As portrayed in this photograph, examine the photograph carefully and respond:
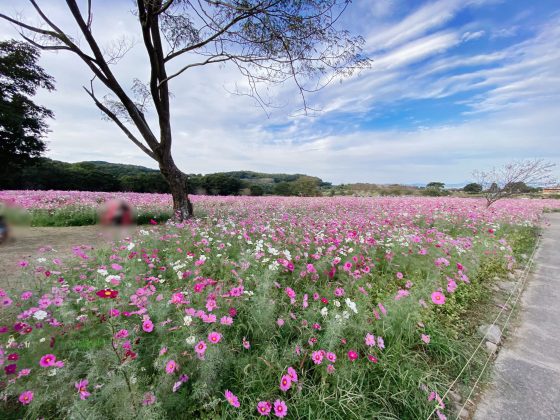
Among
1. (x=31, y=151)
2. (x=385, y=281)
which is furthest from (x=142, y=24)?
(x=31, y=151)

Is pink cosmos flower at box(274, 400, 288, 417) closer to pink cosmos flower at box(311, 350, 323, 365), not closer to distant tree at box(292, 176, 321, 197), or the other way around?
pink cosmos flower at box(311, 350, 323, 365)

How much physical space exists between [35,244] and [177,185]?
313 centimetres

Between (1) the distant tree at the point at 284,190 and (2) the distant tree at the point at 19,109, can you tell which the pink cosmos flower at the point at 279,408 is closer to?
(1) the distant tree at the point at 284,190

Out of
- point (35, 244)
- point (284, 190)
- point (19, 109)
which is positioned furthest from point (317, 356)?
point (19, 109)

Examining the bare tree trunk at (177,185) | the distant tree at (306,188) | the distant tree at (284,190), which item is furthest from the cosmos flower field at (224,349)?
the distant tree at (284,190)

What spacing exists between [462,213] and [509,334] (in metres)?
6.92

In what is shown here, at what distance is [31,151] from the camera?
2064cm

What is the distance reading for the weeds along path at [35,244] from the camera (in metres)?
3.28

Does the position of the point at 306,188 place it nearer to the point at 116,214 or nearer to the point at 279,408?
the point at 279,408

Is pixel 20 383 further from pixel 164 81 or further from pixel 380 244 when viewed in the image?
pixel 164 81

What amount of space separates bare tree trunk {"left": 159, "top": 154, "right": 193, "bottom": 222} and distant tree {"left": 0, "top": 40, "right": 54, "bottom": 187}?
20.7 meters

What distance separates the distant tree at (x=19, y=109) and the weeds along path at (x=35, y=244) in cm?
1894

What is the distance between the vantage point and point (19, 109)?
19125 millimetres

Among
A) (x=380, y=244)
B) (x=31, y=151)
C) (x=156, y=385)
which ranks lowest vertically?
(x=156, y=385)
